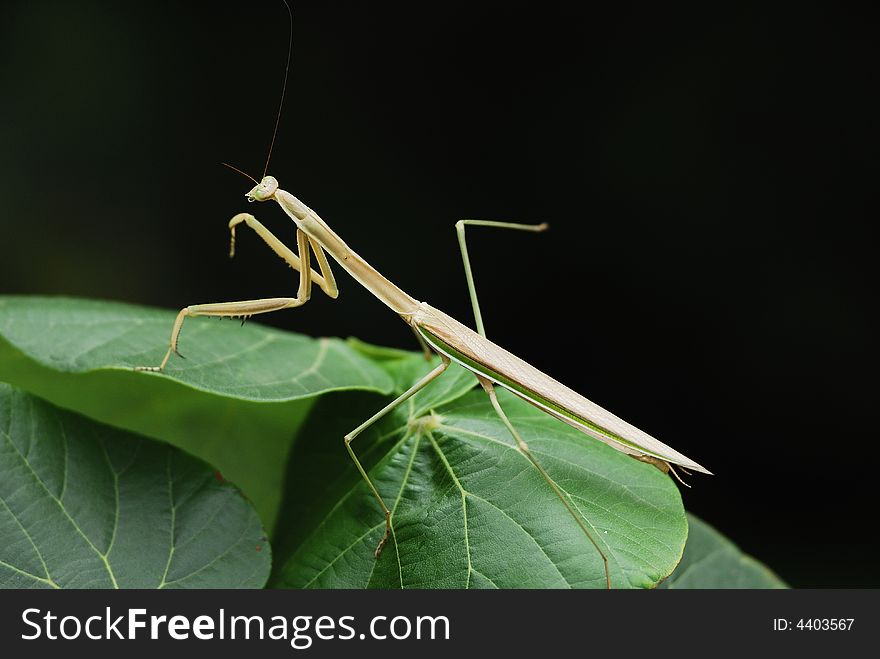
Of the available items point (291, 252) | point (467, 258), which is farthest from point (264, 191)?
point (467, 258)

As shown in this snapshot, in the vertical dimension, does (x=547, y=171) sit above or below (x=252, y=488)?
above

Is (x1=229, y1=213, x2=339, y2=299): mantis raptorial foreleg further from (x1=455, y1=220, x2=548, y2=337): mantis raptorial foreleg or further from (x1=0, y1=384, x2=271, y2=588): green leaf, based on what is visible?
(x1=0, y1=384, x2=271, y2=588): green leaf

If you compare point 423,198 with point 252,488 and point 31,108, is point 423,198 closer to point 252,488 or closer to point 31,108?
point 31,108

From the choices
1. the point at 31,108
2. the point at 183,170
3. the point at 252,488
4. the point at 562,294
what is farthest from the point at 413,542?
the point at 31,108

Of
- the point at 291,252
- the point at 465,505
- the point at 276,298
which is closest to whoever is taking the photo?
the point at 465,505

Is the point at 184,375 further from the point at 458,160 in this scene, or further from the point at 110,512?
the point at 458,160
